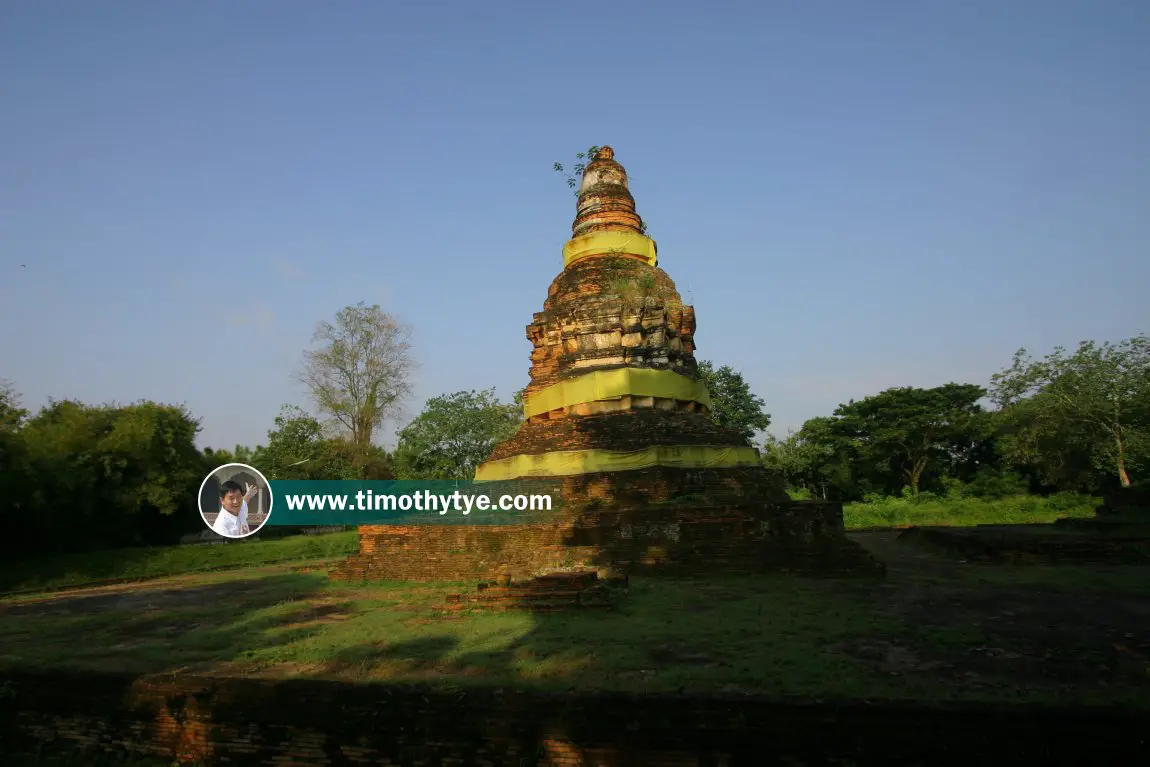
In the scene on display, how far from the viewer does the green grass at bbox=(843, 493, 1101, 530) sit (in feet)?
67.2

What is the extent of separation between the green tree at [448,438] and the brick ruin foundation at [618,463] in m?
14.9

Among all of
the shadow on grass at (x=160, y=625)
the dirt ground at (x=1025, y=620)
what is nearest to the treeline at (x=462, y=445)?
the shadow on grass at (x=160, y=625)

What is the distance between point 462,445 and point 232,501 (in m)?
10.0

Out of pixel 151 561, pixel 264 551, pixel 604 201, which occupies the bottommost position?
pixel 264 551

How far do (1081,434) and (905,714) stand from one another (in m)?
28.0

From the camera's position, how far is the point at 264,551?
799 inches

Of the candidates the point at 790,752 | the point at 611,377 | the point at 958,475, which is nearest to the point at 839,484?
the point at 958,475

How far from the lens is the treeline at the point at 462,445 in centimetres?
1811

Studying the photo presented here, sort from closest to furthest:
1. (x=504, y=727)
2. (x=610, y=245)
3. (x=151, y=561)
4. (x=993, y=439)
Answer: (x=504, y=727) < (x=610, y=245) < (x=151, y=561) < (x=993, y=439)

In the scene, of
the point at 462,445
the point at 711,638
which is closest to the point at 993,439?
the point at 462,445

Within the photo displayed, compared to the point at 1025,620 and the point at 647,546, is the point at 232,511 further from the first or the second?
the point at 1025,620

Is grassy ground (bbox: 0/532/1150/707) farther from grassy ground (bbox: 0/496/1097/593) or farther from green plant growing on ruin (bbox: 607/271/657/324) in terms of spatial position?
grassy ground (bbox: 0/496/1097/593)

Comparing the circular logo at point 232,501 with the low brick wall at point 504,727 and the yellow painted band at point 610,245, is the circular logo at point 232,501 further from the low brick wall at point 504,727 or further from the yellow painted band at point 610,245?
the low brick wall at point 504,727

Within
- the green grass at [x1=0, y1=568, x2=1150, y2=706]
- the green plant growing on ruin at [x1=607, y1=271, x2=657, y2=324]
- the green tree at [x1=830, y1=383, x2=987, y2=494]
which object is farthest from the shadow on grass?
the green tree at [x1=830, y1=383, x2=987, y2=494]
